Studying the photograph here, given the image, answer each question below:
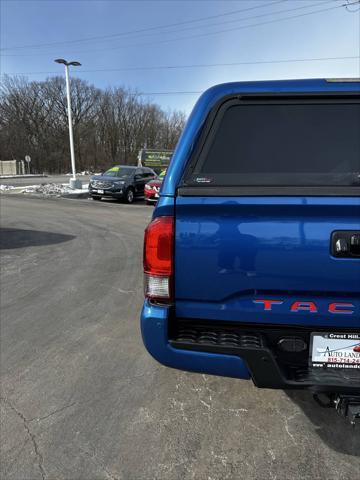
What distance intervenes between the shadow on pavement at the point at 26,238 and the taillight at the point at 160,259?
6462 mm

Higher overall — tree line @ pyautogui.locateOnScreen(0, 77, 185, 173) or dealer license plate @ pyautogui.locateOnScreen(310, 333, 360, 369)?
tree line @ pyautogui.locateOnScreen(0, 77, 185, 173)

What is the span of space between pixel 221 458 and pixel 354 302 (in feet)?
4.00

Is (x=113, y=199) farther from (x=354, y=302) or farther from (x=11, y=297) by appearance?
(x=354, y=302)

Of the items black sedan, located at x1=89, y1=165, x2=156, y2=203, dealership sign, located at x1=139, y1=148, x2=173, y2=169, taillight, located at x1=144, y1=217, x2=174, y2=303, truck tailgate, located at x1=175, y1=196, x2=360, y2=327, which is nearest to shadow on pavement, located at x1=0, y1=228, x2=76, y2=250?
taillight, located at x1=144, y1=217, x2=174, y2=303

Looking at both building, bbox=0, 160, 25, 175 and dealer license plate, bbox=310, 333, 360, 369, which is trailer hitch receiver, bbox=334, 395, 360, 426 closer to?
dealer license plate, bbox=310, 333, 360, 369

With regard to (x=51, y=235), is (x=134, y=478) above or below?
below

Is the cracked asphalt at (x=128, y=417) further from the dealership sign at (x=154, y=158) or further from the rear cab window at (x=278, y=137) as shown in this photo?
the dealership sign at (x=154, y=158)

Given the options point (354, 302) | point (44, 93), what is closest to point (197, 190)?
point (354, 302)

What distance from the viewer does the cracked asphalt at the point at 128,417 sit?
205 cm

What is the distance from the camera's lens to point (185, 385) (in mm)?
2811

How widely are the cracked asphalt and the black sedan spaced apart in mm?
12595

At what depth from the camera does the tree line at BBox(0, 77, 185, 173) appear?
2598 inches

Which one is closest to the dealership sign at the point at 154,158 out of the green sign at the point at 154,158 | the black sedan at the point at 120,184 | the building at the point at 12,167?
the green sign at the point at 154,158

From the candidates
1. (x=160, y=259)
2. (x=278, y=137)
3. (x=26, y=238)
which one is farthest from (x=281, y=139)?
(x=26, y=238)
